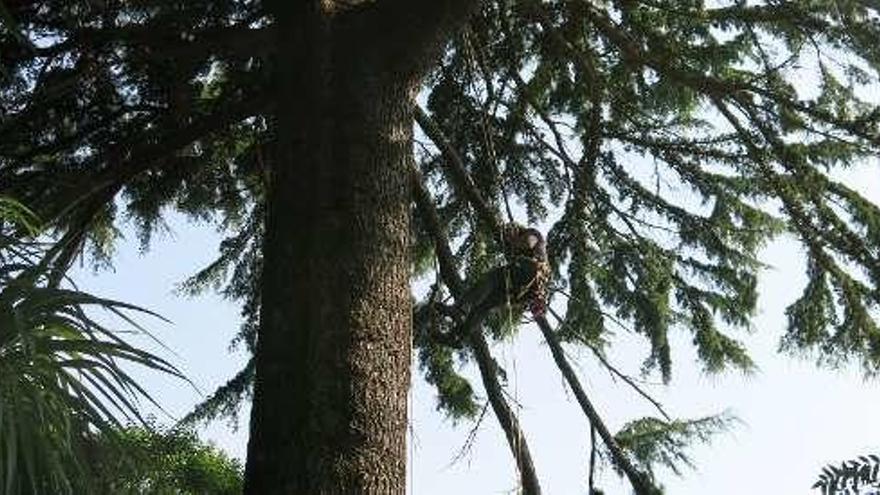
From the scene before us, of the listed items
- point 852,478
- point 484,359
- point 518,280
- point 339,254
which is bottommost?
point 852,478

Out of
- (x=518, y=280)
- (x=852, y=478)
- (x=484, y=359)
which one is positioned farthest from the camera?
(x=518, y=280)

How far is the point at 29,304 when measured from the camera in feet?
8.61

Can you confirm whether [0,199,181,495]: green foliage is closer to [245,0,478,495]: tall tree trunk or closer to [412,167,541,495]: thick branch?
[245,0,478,495]: tall tree trunk

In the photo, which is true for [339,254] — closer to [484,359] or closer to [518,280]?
[484,359]

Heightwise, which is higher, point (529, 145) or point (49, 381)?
point (529, 145)

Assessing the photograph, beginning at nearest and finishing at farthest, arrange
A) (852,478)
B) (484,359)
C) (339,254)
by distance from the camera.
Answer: (852,478) < (339,254) < (484,359)

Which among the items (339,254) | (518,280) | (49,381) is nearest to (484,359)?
(518,280)

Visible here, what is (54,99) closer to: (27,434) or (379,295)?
(379,295)

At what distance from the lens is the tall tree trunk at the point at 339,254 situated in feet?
13.6

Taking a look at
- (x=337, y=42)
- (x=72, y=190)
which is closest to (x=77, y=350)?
(x=337, y=42)

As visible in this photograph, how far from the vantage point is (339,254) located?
4.54 metres

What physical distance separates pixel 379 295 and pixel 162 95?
10.4 feet

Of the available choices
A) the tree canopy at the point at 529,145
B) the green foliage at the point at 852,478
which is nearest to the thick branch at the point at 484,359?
the tree canopy at the point at 529,145

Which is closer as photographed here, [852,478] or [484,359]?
[852,478]
